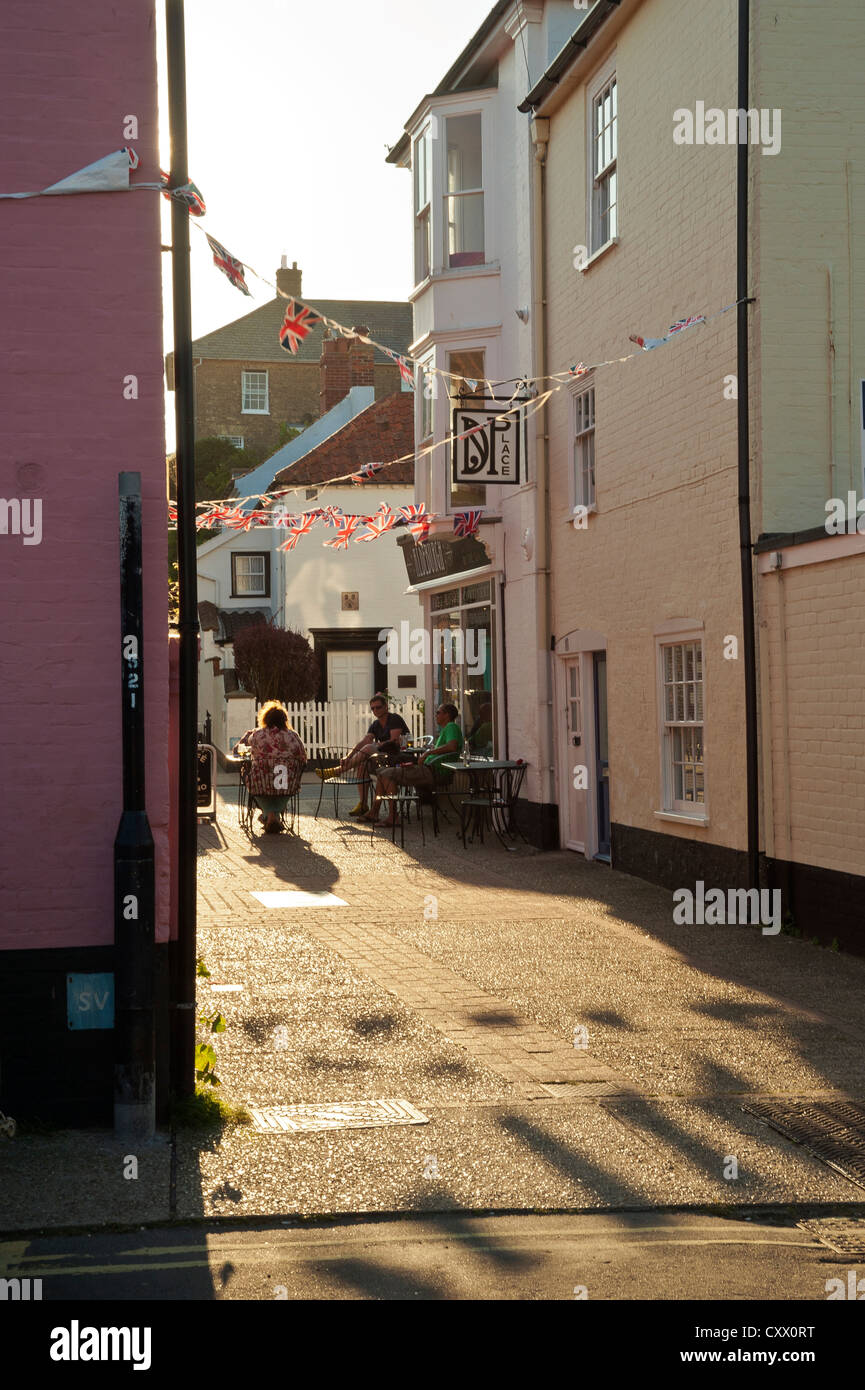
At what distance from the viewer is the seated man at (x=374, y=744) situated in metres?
20.6

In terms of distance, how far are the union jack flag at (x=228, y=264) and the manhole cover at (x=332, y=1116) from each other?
392 cm

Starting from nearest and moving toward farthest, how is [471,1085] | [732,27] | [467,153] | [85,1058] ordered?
[85,1058] → [471,1085] → [732,27] → [467,153]

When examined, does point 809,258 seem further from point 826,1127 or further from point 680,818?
point 826,1127

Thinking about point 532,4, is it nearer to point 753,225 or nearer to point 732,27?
point 732,27

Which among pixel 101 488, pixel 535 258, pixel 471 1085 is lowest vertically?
pixel 471 1085

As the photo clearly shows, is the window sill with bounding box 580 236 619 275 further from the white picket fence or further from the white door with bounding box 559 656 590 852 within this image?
the white picket fence

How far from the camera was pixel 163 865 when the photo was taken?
6.44 m

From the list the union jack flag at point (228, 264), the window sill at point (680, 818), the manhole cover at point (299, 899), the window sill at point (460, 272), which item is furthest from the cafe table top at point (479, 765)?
the union jack flag at point (228, 264)

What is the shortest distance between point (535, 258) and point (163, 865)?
42.2 feet

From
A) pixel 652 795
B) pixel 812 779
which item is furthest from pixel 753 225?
pixel 652 795

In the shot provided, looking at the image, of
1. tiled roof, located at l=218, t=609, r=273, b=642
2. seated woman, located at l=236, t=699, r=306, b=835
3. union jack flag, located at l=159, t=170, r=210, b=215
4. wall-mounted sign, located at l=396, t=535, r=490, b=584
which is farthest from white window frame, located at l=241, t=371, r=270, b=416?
union jack flag, located at l=159, t=170, r=210, b=215

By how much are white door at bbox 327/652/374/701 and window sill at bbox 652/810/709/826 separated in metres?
24.3

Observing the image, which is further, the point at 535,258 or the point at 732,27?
the point at 535,258

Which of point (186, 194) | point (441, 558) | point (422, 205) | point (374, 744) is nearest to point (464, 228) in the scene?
point (422, 205)
